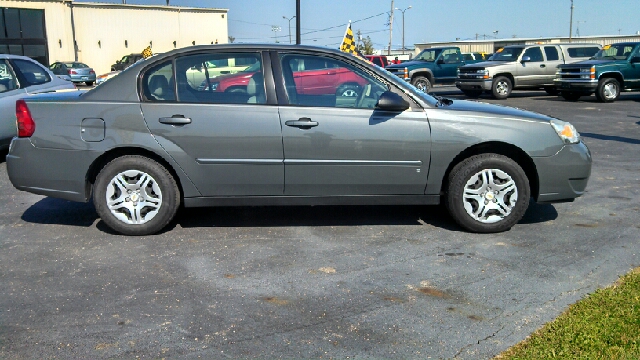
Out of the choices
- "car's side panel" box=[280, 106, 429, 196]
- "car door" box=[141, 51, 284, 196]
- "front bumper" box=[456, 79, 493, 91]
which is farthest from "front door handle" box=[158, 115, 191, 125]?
"front bumper" box=[456, 79, 493, 91]

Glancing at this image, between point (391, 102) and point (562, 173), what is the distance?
1640mm

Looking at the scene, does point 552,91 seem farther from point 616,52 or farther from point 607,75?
point 607,75

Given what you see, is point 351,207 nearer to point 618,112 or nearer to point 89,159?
point 89,159

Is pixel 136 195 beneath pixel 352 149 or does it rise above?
beneath

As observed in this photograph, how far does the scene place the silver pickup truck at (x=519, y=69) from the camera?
22438 mm

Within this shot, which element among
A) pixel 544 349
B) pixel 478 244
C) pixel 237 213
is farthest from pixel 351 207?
pixel 544 349

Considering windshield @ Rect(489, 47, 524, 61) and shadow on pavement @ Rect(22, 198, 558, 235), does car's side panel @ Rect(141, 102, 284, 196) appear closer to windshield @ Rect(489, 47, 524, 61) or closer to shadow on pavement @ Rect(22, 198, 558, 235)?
→ shadow on pavement @ Rect(22, 198, 558, 235)

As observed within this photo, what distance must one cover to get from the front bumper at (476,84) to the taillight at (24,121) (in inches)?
736

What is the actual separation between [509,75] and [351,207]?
57.7 ft

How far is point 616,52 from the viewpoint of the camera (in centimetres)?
2139

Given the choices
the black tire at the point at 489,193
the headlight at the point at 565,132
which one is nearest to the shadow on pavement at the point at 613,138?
the headlight at the point at 565,132

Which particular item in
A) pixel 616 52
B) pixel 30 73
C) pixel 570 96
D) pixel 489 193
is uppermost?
pixel 616 52

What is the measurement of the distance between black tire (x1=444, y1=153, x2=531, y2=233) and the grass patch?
1.55 m

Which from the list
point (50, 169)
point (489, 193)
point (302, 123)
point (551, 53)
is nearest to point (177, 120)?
point (302, 123)
